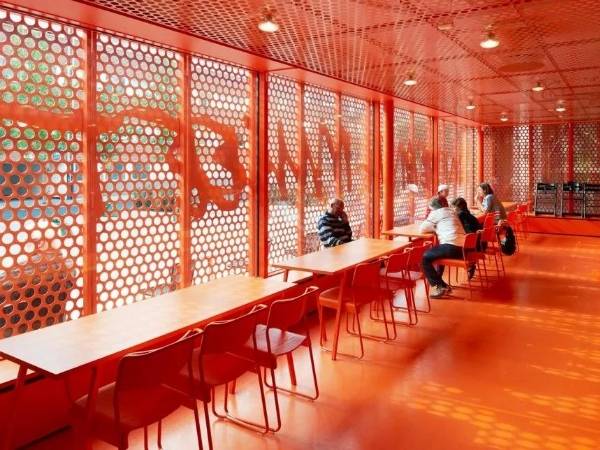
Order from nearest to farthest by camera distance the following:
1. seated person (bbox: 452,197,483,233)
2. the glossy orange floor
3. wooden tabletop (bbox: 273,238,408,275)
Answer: the glossy orange floor, wooden tabletop (bbox: 273,238,408,275), seated person (bbox: 452,197,483,233)

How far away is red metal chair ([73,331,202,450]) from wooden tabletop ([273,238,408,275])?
200 centimetres

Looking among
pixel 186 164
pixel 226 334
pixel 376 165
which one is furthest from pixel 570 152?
pixel 226 334

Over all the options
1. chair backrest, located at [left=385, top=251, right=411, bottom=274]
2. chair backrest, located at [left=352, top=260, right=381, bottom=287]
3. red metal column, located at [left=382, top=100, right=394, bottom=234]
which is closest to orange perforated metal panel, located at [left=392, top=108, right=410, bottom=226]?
red metal column, located at [left=382, top=100, right=394, bottom=234]

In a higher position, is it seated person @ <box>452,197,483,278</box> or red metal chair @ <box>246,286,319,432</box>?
seated person @ <box>452,197,483,278</box>

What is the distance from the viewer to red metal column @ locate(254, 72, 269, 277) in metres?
5.82

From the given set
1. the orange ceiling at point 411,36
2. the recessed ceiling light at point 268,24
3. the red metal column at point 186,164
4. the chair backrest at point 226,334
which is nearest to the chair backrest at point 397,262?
the red metal column at point 186,164

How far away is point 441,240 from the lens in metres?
6.87

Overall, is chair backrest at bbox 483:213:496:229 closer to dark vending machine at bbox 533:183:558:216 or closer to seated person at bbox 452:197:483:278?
seated person at bbox 452:197:483:278

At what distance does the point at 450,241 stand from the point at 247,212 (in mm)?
2745

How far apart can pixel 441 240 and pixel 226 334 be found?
4583mm

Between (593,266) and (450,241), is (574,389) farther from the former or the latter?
(593,266)

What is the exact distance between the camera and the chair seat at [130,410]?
7.83ft

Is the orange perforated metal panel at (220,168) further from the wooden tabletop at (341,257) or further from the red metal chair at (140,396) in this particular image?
the red metal chair at (140,396)

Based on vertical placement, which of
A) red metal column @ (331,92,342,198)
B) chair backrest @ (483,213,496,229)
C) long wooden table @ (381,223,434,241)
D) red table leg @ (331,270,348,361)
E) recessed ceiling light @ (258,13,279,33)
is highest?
recessed ceiling light @ (258,13,279,33)
